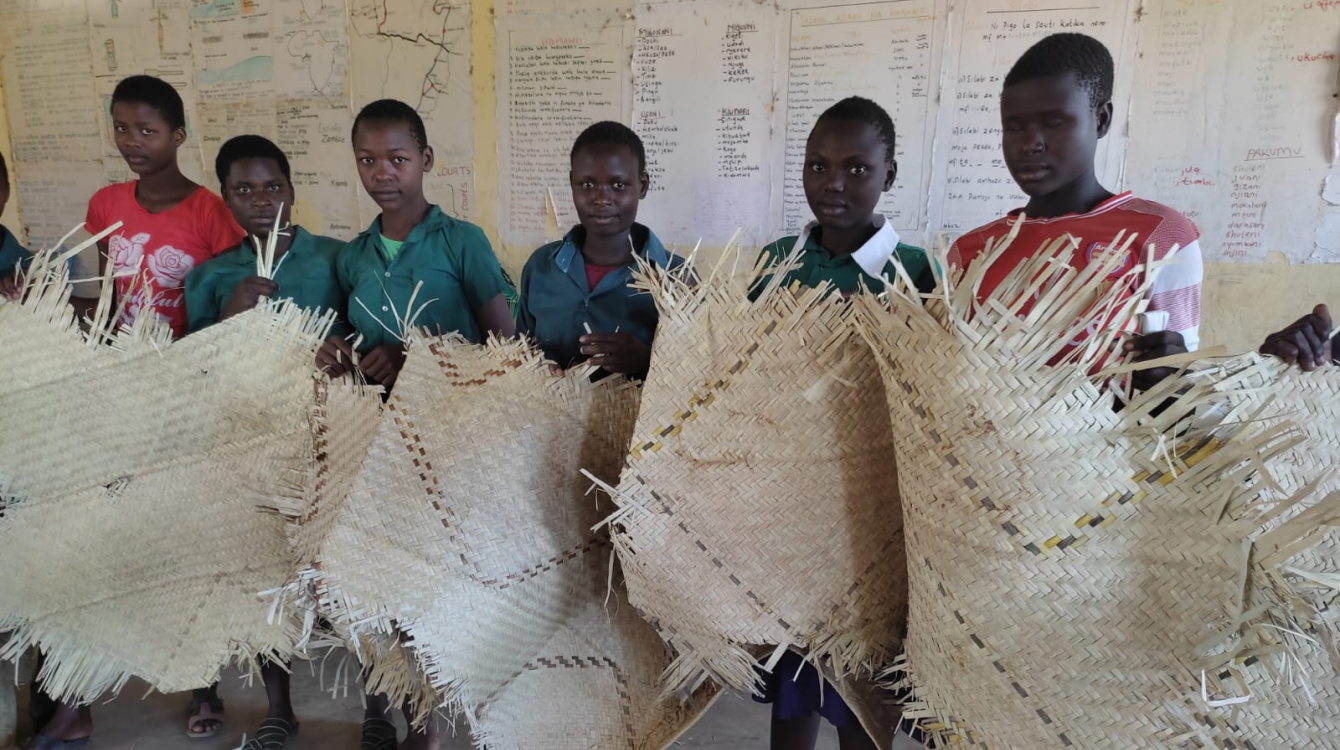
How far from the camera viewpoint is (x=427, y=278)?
166 cm

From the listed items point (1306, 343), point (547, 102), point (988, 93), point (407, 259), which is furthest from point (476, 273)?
point (988, 93)

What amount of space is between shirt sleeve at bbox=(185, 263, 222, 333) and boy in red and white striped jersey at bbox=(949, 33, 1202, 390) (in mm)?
1633

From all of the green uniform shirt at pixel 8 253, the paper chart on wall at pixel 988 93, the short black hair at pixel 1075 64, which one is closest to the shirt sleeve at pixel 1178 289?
the short black hair at pixel 1075 64

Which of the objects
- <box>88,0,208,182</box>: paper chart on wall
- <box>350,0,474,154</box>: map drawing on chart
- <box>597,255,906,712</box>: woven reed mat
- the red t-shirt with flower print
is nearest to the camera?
<box>597,255,906,712</box>: woven reed mat

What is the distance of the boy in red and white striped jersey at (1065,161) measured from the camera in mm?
1134

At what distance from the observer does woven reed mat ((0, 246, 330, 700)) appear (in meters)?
1.29

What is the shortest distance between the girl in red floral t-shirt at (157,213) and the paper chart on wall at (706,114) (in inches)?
62.7

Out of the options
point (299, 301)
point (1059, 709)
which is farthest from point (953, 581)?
point (299, 301)

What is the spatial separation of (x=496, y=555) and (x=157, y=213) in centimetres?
154

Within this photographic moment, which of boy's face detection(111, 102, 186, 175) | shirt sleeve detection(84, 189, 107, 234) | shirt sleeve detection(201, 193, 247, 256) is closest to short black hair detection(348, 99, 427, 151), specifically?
shirt sleeve detection(201, 193, 247, 256)

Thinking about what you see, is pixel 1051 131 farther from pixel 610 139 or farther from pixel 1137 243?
pixel 610 139

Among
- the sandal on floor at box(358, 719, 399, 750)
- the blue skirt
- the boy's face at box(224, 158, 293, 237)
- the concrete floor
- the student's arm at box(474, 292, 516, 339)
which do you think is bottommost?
the concrete floor

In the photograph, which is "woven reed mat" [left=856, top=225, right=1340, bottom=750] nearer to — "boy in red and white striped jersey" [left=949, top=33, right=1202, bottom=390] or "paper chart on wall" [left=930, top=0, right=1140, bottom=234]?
"boy in red and white striped jersey" [left=949, top=33, right=1202, bottom=390]

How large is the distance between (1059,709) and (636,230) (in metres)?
1.19
